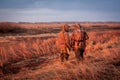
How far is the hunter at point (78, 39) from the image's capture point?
1249 centimetres

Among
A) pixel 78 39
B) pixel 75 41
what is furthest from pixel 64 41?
pixel 78 39

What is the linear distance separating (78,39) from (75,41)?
0.28 metres

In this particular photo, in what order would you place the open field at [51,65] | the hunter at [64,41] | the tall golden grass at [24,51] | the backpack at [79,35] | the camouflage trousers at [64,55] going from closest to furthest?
the open field at [51,65]
the backpack at [79,35]
the hunter at [64,41]
the camouflage trousers at [64,55]
the tall golden grass at [24,51]

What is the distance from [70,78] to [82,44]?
3470mm

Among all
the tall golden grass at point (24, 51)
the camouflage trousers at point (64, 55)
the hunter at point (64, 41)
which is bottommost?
the tall golden grass at point (24, 51)

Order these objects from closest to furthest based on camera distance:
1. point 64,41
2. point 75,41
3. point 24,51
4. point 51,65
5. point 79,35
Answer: point 79,35 → point 75,41 → point 64,41 → point 51,65 → point 24,51

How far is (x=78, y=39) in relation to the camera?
41.0ft

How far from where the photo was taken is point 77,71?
9922 millimetres

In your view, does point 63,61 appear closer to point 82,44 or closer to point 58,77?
point 82,44

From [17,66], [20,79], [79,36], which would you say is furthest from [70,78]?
[17,66]

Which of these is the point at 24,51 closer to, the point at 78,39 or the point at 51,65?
the point at 51,65

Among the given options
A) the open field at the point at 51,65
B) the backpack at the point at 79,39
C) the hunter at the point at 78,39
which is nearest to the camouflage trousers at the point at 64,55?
the open field at the point at 51,65

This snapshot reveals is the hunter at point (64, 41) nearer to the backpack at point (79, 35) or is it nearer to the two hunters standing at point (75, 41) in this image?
the two hunters standing at point (75, 41)

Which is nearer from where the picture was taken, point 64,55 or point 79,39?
point 79,39
